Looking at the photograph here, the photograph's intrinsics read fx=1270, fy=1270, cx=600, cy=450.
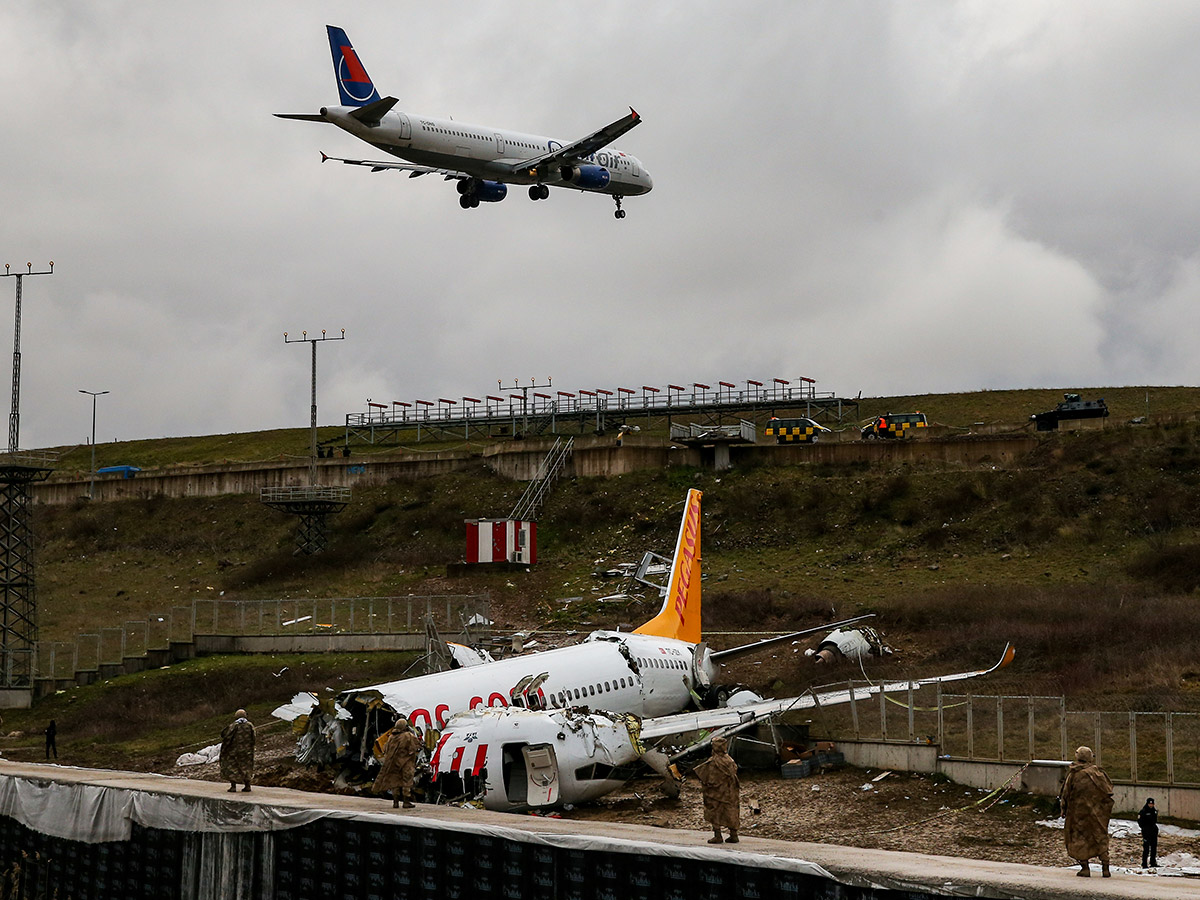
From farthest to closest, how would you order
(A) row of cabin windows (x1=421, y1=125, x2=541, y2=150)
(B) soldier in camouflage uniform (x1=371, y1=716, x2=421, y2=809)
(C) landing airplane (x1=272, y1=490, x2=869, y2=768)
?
(A) row of cabin windows (x1=421, y1=125, x2=541, y2=150) < (C) landing airplane (x1=272, y1=490, x2=869, y2=768) < (B) soldier in camouflage uniform (x1=371, y1=716, x2=421, y2=809)

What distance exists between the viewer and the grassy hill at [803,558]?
→ 1715 inches

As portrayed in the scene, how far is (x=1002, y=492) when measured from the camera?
7044 cm

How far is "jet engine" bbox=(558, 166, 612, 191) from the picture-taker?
6212cm

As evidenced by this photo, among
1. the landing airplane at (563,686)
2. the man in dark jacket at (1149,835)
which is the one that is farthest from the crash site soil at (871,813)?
the landing airplane at (563,686)

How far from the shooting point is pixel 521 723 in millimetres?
25000

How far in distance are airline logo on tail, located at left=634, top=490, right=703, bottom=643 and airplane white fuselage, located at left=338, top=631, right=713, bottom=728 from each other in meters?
1.51

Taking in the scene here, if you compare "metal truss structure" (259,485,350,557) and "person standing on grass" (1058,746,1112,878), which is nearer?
"person standing on grass" (1058,746,1112,878)

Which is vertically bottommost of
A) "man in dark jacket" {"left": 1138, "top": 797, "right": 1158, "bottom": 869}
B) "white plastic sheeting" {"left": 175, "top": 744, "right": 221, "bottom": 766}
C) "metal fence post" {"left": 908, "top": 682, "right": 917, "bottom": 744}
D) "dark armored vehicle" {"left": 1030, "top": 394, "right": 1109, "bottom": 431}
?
"white plastic sheeting" {"left": 175, "top": 744, "right": 221, "bottom": 766}

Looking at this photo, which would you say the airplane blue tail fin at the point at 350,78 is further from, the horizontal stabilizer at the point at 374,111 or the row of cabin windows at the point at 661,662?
the row of cabin windows at the point at 661,662

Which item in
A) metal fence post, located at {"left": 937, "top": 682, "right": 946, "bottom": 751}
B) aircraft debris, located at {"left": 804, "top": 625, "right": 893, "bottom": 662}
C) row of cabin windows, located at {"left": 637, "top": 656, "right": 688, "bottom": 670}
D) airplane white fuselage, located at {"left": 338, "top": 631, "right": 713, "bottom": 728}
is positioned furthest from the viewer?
aircraft debris, located at {"left": 804, "top": 625, "right": 893, "bottom": 662}

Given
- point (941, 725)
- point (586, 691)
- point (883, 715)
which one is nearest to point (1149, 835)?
point (941, 725)

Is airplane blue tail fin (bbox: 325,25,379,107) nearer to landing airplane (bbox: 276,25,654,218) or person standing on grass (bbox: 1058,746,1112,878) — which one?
landing airplane (bbox: 276,25,654,218)

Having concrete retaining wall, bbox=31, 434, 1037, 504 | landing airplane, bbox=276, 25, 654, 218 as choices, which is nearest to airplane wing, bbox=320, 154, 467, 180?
landing airplane, bbox=276, 25, 654, 218

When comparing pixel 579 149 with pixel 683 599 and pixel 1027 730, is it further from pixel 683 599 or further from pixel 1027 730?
pixel 1027 730
